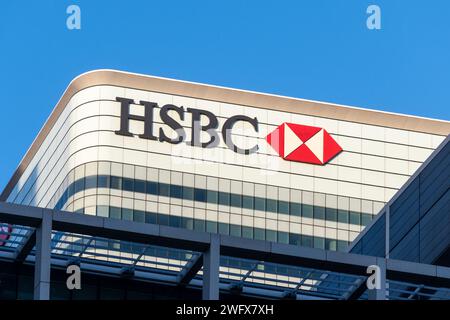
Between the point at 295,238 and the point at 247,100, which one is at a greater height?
the point at 247,100

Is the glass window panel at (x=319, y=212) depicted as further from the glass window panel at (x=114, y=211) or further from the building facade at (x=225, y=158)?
the glass window panel at (x=114, y=211)

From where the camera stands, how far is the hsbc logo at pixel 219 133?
522 ft

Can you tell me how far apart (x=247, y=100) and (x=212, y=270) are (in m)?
106

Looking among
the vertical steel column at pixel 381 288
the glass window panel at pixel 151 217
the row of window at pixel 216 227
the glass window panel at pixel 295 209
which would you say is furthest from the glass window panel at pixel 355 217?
the vertical steel column at pixel 381 288

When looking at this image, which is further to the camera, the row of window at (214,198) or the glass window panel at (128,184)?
the glass window panel at (128,184)

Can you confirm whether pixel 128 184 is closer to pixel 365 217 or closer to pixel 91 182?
pixel 91 182

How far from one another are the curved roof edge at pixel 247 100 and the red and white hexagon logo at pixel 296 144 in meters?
1.94

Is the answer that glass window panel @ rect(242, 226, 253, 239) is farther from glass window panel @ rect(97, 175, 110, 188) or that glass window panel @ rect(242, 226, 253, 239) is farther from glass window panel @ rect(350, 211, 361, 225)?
glass window panel @ rect(97, 175, 110, 188)

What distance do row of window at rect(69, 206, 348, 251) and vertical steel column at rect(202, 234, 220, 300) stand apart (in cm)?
9592

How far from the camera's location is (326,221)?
537 ft

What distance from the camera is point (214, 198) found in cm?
16025

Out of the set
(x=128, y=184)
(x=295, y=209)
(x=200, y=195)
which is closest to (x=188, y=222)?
(x=200, y=195)

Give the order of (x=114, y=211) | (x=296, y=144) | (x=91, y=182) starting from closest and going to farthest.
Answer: (x=114, y=211), (x=91, y=182), (x=296, y=144)

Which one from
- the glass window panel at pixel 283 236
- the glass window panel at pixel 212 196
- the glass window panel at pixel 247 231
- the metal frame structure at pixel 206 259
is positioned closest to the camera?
the metal frame structure at pixel 206 259
